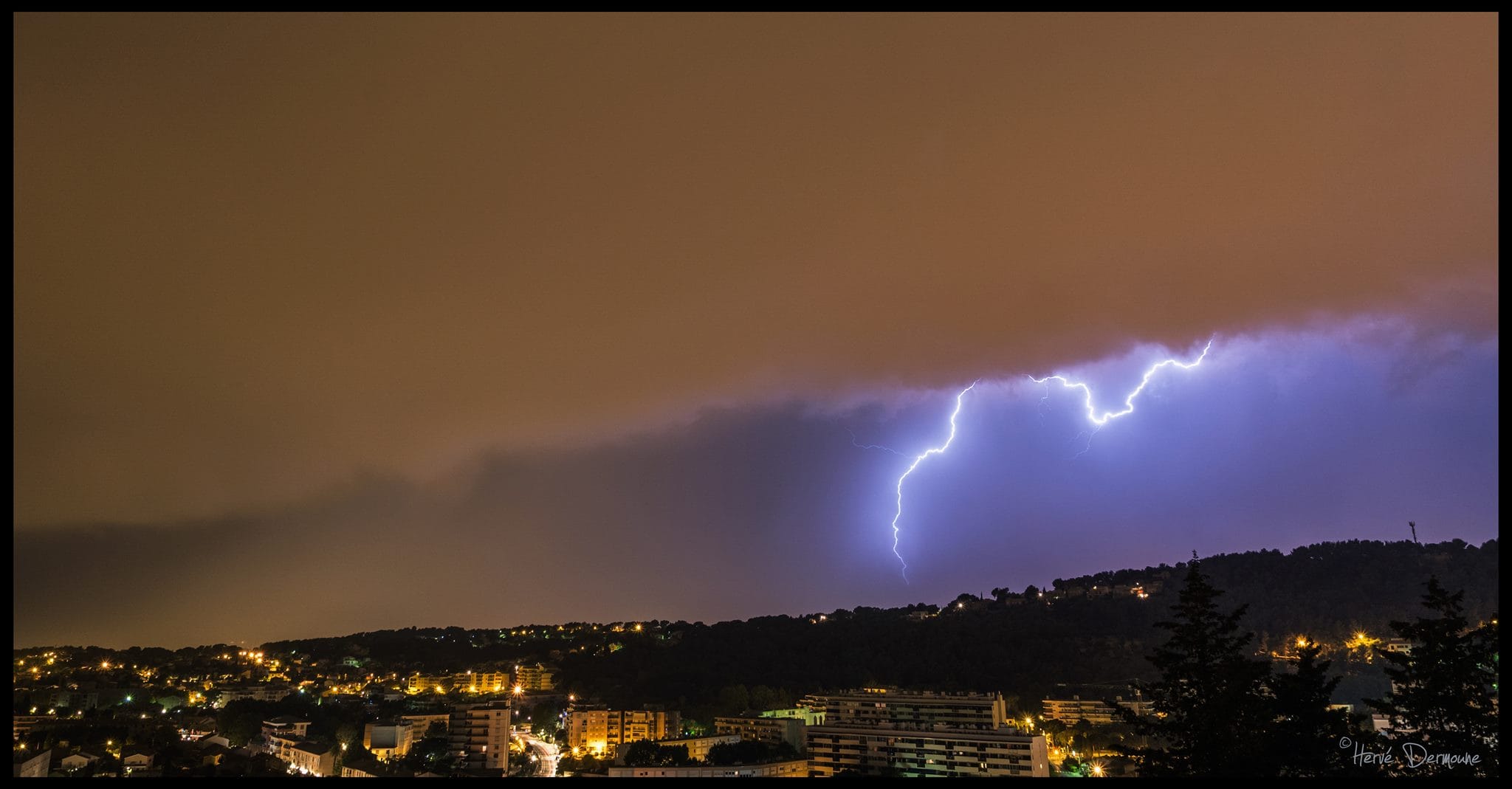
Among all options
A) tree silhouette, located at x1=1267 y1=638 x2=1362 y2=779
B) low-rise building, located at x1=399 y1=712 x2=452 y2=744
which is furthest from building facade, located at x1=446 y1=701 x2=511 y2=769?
tree silhouette, located at x1=1267 y1=638 x2=1362 y2=779

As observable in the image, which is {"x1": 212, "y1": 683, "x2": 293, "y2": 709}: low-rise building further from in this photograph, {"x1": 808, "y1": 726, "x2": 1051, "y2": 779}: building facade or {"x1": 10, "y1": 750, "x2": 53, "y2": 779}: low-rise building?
{"x1": 808, "y1": 726, "x2": 1051, "y2": 779}: building facade

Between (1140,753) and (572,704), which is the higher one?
(1140,753)

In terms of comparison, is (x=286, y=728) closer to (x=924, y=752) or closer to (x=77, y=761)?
(x=77, y=761)

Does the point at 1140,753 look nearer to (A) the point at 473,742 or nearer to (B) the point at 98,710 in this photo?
(A) the point at 473,742

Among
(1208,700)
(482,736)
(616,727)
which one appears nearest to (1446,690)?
(1208,700)

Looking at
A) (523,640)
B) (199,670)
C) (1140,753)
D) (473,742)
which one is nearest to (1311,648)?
(1140,753)

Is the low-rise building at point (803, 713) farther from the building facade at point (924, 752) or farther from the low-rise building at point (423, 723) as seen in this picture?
the low-rise building at point (423, 723)
